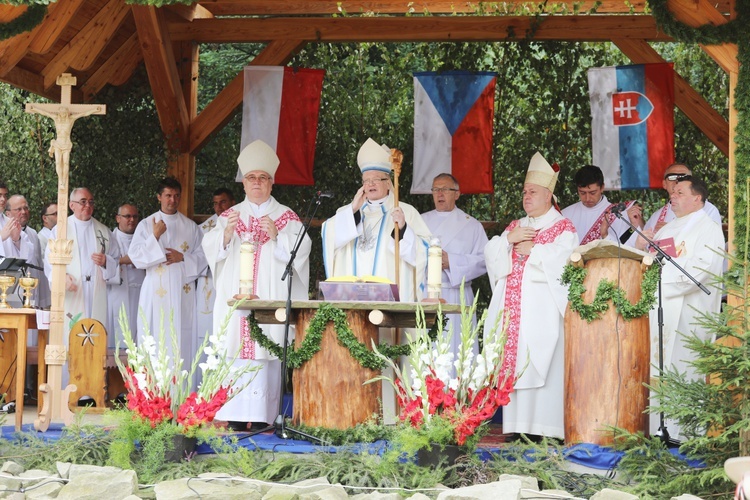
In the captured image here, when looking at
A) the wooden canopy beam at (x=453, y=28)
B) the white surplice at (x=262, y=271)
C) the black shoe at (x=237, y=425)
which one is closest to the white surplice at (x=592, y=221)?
the wooden canopy beam at (x=453, y=28)

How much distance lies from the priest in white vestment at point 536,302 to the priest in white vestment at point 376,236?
0.66 meters

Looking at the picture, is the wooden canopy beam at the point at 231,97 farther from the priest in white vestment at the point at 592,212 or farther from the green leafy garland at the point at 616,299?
the green leafy garland at the point at 616,299

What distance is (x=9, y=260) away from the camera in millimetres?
8625

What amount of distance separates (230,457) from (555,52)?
22.8 feet

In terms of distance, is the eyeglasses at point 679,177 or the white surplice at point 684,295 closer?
the white surplice at point 684,295

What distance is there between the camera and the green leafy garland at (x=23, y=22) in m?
8.24

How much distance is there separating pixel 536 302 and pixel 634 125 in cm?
337

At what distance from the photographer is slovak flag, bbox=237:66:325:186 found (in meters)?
11.3

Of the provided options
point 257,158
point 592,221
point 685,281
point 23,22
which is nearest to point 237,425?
point 257,158

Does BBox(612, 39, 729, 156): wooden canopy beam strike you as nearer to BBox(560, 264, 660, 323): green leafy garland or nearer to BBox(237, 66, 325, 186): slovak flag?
BBox(237, 66, 325, 186): slovak flag

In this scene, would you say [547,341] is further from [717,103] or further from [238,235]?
[717,103]

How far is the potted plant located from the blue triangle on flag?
515 cm

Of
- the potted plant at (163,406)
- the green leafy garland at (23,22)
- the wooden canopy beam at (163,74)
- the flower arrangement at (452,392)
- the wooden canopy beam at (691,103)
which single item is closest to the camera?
the flower arrangement at (452,392)

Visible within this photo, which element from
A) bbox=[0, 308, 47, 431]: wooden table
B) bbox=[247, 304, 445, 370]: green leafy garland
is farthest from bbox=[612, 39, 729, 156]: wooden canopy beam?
bbox=[0, 308, 47, 431]: wooden table
